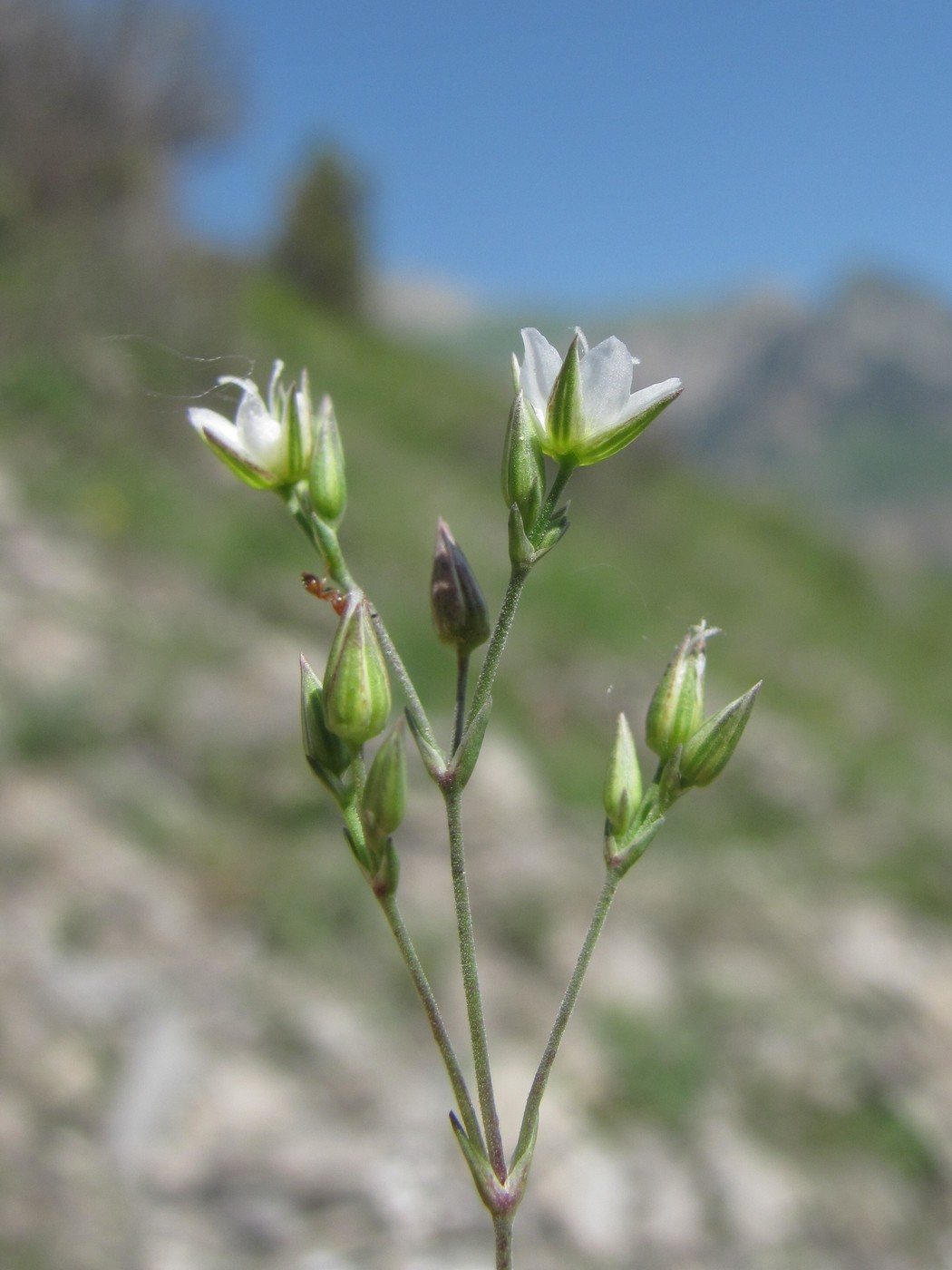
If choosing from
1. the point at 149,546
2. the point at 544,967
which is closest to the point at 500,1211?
the point at 544,967

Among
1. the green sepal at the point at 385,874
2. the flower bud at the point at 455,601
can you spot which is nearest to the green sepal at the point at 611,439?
the flower bud at the point at 455,601

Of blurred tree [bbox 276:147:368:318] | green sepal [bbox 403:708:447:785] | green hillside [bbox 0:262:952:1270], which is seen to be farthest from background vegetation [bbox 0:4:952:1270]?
blurred tree [bbox 276:147:368:318]

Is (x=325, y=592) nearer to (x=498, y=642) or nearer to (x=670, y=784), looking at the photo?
(x=498, y=642)

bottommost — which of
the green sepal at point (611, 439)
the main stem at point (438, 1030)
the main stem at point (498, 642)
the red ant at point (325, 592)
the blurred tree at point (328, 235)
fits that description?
the main stem at point (438, 1030)

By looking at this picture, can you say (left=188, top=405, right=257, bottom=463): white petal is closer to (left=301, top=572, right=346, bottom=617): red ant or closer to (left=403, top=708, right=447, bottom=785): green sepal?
(left=301, top=572, right=346, bottom=617): red ant

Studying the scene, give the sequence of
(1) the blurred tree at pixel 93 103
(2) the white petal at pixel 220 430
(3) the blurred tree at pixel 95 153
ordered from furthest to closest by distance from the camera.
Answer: (1) the blurred tree at pixel 93 103, (3) the blurred tree at pixel 95 153, (2) the white petal at pixel 220 430

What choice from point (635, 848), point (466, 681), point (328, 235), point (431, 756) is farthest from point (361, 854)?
point (328, 235)

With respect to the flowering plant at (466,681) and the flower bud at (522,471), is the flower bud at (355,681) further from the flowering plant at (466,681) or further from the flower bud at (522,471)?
the flower bud at (522,471)

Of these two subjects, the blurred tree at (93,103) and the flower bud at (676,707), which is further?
the blurred tree at (93,103)
